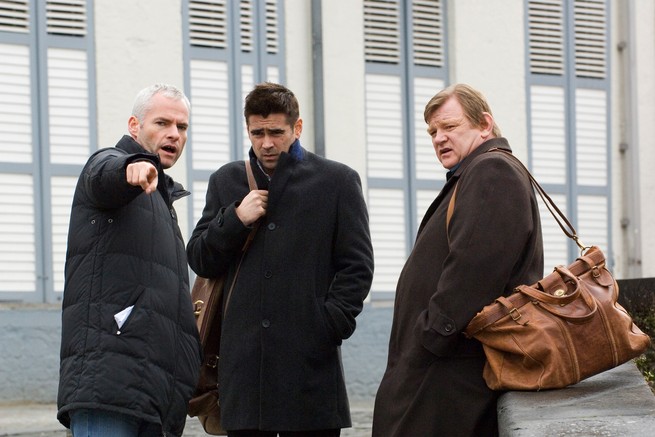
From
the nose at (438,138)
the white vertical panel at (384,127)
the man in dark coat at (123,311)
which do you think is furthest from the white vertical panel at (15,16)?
the nose at (438,138)

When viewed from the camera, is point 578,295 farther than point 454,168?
No

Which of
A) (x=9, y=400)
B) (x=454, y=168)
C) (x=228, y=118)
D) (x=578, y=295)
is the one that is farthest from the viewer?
(x=228, y=118)

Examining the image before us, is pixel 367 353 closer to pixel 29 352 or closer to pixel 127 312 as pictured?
Answer: pixel 29 352

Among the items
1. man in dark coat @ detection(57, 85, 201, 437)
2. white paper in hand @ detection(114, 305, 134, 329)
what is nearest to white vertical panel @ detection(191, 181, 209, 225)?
man in dark coat @ detection(57, 85, 201, 437)

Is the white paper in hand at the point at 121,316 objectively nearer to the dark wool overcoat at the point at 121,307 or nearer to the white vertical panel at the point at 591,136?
the dark wool overcoat at the point at 121,307

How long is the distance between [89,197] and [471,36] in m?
10.4

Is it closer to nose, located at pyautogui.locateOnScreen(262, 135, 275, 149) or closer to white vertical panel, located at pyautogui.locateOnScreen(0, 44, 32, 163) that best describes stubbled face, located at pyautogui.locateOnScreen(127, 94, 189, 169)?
nose, located at pyautogui.locateOnScreen(262, 135, 275, 149)

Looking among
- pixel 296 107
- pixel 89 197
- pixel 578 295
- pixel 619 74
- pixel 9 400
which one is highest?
pixel 619 74

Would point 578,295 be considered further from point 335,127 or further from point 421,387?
point 335,127

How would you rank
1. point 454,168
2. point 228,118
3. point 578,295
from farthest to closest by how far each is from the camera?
point 228,118 < point 454,168 < point 578,295

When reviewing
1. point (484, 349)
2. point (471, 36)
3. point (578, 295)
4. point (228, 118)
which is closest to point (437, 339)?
point (484, 349)

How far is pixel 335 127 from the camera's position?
523 inches

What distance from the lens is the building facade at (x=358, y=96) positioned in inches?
460

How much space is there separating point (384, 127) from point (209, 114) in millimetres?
1940
